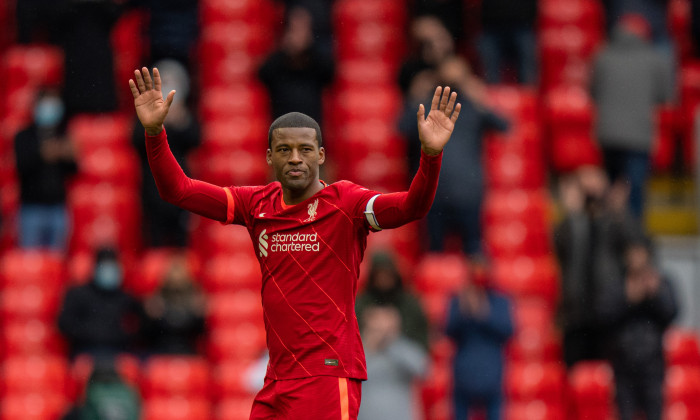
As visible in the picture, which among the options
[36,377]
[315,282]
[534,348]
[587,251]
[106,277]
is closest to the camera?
[315,282]

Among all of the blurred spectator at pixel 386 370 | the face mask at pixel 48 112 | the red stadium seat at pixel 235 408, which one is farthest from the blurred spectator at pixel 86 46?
the blurred spectator at pixel 386 370

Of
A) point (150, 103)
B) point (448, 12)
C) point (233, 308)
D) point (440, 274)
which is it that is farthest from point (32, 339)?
point (150, 103)

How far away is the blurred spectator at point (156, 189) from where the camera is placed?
11227 mm

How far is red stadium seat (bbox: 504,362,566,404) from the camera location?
1044 centimetres

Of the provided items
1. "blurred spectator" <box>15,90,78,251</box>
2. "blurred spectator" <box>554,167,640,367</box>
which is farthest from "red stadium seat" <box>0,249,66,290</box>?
"blurred spectator" <box>554,167,640,367</box>

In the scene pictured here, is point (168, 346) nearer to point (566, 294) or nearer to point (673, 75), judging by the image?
point (566, 294)

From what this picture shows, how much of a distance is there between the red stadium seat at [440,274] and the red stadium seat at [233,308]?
58.3 inches

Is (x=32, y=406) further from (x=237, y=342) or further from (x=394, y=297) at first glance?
(x=394, y=297)

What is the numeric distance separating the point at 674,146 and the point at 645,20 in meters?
1.51

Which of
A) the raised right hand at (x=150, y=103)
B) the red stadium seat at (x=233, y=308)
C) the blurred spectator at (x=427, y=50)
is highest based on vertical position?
the blurred spectator at (x=427, y=50)

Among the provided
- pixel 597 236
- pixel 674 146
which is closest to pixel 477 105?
pixel 597 236

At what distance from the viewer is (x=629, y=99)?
37.1 ft

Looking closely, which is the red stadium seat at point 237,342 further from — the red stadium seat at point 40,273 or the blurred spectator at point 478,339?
the blurred spectator at point 478,339

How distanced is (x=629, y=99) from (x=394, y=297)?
3.18m
